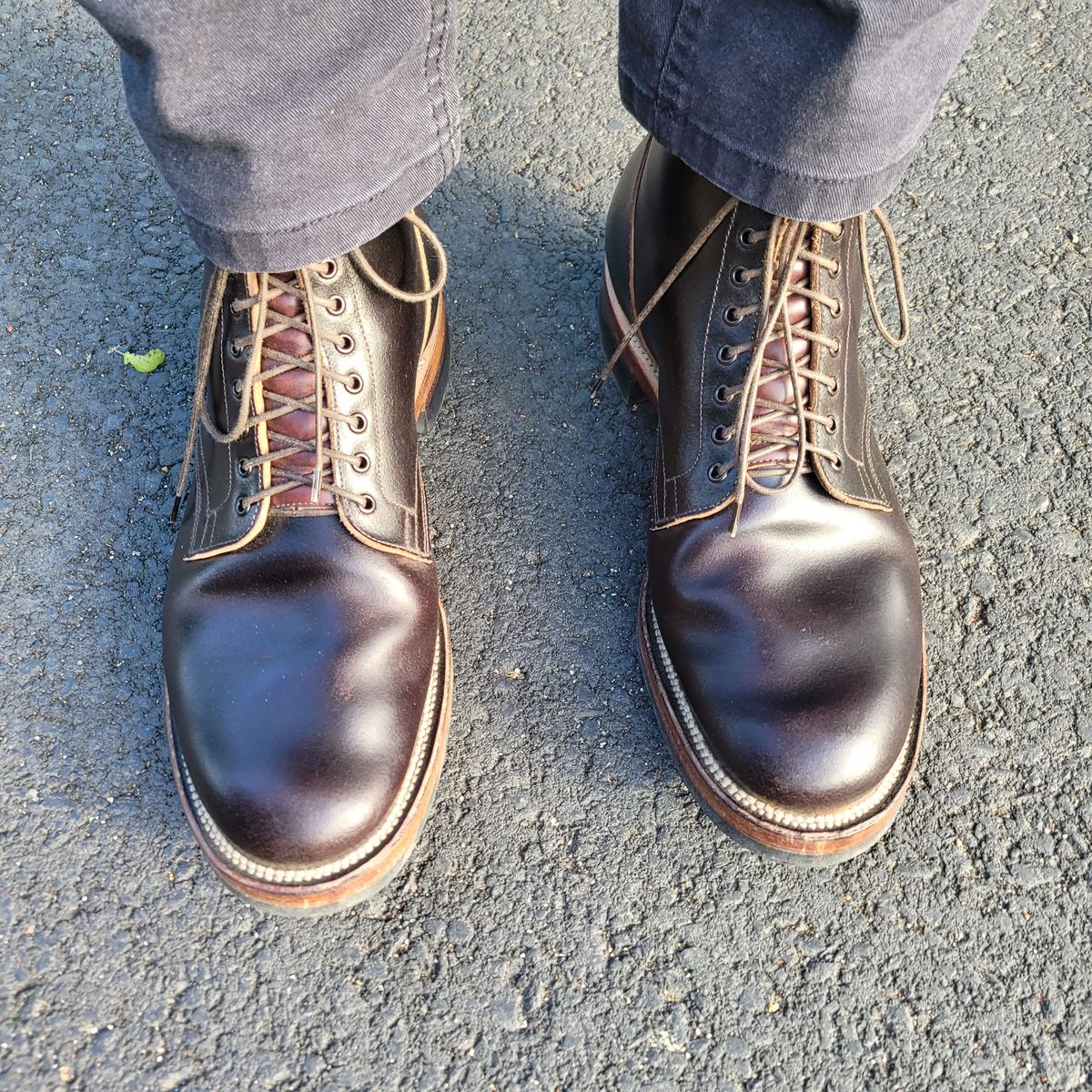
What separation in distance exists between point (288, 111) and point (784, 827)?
997 millimetres

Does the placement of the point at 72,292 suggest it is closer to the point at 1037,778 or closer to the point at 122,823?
the point at 122,823

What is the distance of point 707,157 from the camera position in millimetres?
1196

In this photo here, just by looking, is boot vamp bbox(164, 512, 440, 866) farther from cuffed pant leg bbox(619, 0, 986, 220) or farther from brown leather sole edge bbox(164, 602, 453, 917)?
cuffed pant leg bbox(619, 0, 986, 220)

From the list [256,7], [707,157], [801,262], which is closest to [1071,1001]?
[801,262]

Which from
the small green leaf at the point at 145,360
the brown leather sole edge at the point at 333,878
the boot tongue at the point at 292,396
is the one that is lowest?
the small green leaf at the point at 145,360

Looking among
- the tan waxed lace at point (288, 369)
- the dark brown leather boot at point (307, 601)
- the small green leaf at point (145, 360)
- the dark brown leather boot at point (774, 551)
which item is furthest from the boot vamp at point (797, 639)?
the small green leaf at point (145, 360)

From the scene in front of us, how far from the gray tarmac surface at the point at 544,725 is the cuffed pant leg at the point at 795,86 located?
0.57m

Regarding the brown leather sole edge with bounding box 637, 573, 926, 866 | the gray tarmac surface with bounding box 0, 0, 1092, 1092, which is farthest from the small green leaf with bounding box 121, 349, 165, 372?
the brown leather sole edge with bounding box 637, 573, 926, 866

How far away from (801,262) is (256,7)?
72 cm

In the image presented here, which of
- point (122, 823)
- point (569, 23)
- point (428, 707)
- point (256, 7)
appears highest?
point (256, 7)

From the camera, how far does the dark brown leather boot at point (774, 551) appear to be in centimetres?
122

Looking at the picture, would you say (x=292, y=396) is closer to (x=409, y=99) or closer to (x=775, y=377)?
(x=409, y=99)

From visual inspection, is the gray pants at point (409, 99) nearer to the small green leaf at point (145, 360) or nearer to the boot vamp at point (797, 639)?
the boot vamp at point (797, 639)

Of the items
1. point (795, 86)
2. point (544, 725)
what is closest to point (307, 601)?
point (544, 725)
